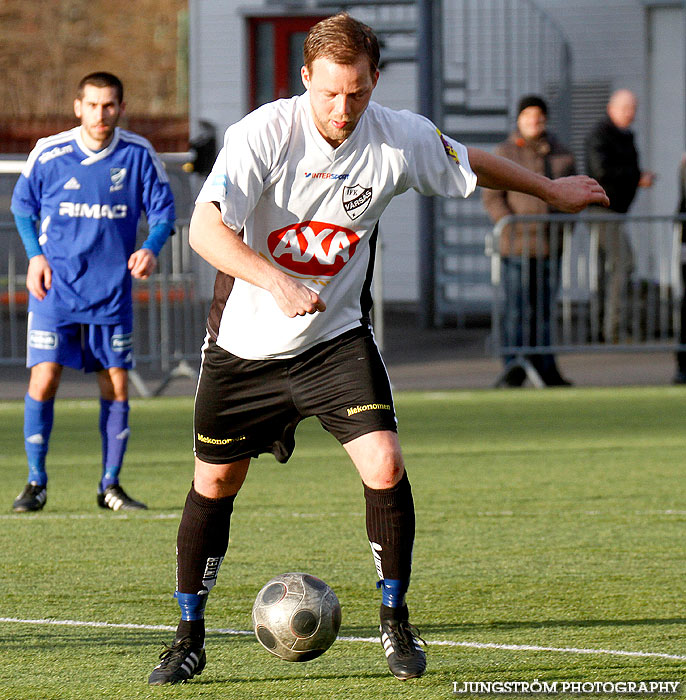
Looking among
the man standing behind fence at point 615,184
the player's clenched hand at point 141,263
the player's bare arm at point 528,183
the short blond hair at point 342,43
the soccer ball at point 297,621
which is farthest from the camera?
the man standing behind fence at point 615,184

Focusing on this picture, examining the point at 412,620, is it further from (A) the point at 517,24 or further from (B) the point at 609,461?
(A) the point at 517,24

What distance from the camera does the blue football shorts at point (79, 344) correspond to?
23.6ft

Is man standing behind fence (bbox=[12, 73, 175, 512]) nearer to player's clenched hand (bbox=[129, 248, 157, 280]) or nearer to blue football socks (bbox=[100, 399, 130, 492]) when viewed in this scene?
blue football socks (bbox=[100, 399, 130, 492])

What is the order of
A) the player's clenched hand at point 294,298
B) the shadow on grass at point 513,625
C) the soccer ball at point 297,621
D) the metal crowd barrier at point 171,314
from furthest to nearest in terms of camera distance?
the metal crowd barrier at point 171,314, the shadow on grass at point 513,625, the soccer ball at point 297,621, the player's clenched hand at point 294,298

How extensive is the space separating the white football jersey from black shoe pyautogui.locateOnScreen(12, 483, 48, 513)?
3.07 meters

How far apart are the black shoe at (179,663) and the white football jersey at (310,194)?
887mm

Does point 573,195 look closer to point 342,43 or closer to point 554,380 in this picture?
point 342,43

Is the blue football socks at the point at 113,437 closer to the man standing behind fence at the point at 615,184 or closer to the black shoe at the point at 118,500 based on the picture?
the black shoe at the point at 118,500

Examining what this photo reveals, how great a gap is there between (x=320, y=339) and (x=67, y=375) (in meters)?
10.4

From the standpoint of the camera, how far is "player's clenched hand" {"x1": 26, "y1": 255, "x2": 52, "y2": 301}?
7145mm

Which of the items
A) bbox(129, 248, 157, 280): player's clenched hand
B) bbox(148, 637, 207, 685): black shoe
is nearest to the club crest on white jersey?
bbox(148, 637, 207, 685): black shoe

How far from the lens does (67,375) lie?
14609 millimetres

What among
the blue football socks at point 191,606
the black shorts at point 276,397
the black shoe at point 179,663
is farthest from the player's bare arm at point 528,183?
the black shoe at point 179,663

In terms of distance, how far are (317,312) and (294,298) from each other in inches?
9.7
